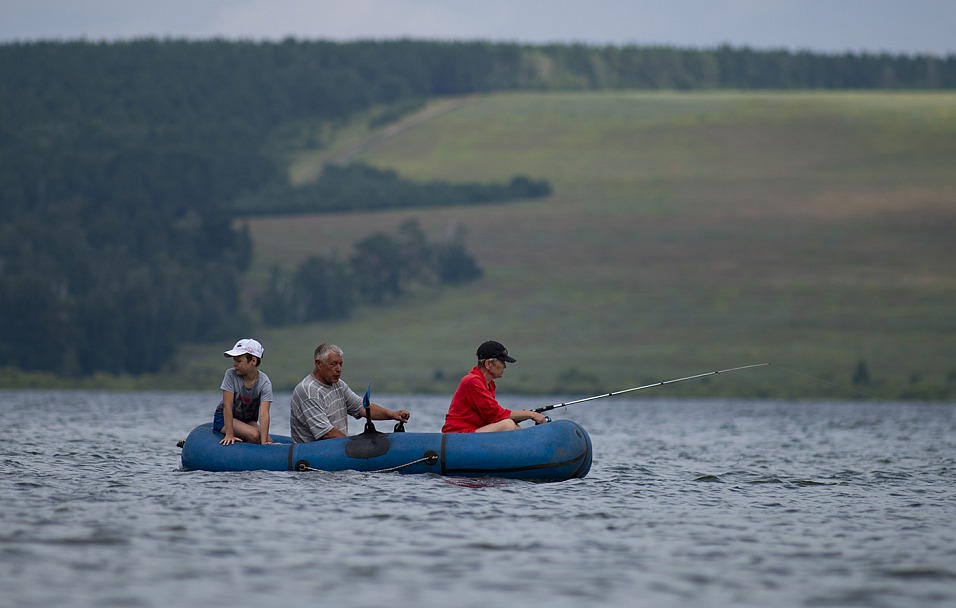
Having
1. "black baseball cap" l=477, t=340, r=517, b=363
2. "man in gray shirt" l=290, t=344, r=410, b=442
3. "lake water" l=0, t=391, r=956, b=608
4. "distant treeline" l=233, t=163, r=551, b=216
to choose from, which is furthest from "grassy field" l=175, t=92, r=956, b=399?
"man in gray shirt" l=290, t=344, r=410, b=442

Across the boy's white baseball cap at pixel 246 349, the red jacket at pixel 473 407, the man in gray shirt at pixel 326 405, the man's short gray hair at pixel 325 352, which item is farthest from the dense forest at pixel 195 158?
the man's short gray hair at pixel 325 352

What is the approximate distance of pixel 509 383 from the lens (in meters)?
77.4

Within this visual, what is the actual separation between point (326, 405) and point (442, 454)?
150 centimetres

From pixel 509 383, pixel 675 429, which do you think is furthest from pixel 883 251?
pixel 675 429

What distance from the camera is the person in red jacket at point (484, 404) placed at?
16.0 meters

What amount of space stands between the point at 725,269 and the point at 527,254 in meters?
14.5

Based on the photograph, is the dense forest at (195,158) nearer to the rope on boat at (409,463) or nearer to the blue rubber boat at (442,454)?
the blue rubber boat at (442,454)

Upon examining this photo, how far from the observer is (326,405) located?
1631 centimetres

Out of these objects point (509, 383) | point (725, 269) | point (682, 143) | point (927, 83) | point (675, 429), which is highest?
point (927, 83)

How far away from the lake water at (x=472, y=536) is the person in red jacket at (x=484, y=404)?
2.24ft

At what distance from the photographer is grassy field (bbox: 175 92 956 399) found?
80062 millimetres

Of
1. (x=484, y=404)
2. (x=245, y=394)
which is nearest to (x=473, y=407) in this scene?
(x=484, y=404)

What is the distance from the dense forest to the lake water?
67.5 m

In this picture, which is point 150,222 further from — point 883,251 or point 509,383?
point 883,251
